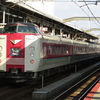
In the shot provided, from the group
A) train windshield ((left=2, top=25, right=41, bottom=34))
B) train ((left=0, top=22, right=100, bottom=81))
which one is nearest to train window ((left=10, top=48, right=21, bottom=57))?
train ((left=0, top=22, right=100, bottom=81))

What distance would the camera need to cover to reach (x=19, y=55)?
12266 millimetres

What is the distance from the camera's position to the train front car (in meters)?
12.2

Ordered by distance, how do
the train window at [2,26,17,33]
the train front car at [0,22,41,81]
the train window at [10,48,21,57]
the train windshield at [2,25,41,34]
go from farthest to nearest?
1. the train window at [2,26,17,33]
2. the train windshield at [2,25,41,34]
3. the train window at [10,48,21,57]
4. the train front car at [0,22,41,81]

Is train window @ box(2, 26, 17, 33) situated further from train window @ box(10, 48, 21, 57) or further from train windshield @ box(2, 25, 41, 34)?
train window @ box(10, 48, 21, 57)

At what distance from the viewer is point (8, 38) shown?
12570 millimetres

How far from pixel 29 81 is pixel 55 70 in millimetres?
4878

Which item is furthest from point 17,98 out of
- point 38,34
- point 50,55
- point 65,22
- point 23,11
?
point 65,22

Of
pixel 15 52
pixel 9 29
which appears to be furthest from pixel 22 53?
pixel 9 29

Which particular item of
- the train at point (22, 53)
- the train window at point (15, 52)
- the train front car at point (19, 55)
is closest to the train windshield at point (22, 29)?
the train at point (22, 53)

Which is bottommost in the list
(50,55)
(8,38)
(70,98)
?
(70,98)

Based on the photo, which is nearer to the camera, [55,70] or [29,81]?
[29,81]

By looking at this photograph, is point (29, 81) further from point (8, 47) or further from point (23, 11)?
point (23, 11)

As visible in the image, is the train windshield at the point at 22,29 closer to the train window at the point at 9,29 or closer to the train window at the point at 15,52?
the train window at the point at 9,29

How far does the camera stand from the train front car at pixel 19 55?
12.2 m
